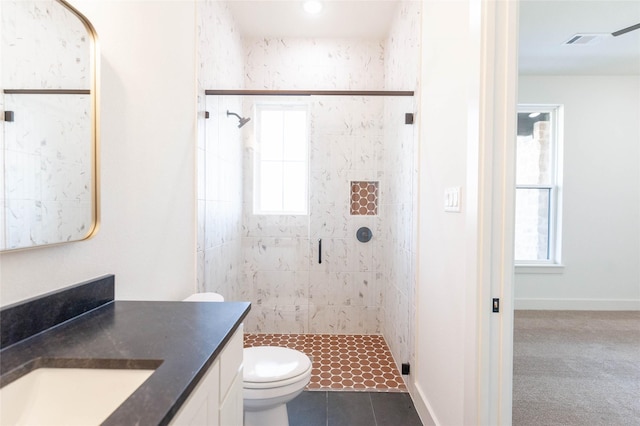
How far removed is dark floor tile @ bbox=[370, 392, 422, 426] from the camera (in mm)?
1678

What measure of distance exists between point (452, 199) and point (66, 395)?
1402 millimetres

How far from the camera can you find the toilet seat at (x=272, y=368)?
4.37 ft

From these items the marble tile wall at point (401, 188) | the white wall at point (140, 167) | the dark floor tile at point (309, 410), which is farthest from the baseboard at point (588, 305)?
the white wall at point (140, 167)

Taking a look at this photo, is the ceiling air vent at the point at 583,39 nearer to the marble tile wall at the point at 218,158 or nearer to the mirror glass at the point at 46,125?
the marble tile wall at the point at 218,158

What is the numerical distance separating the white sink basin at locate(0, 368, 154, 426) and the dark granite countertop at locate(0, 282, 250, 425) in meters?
0.02

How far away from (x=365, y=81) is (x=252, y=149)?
1271mm

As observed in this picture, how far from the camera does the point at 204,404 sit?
0.71 metres

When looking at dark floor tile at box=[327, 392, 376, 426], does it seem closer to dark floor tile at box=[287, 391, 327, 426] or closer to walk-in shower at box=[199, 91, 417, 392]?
dark floor tile at box=[287, 391, 327, 426]

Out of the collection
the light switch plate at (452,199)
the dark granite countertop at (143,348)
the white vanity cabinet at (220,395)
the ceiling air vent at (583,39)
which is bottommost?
the white vanity cabinet at (220,395)

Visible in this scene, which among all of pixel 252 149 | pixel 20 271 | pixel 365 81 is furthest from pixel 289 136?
pixel 20 271

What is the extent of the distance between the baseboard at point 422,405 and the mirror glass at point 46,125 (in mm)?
1747

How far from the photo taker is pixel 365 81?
288 centimetres

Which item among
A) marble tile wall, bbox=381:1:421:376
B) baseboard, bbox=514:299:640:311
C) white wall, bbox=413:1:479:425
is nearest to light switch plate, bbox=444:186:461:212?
white wall, bbox=413:1:479:425

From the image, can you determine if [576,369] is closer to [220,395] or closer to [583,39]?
[220,395]
